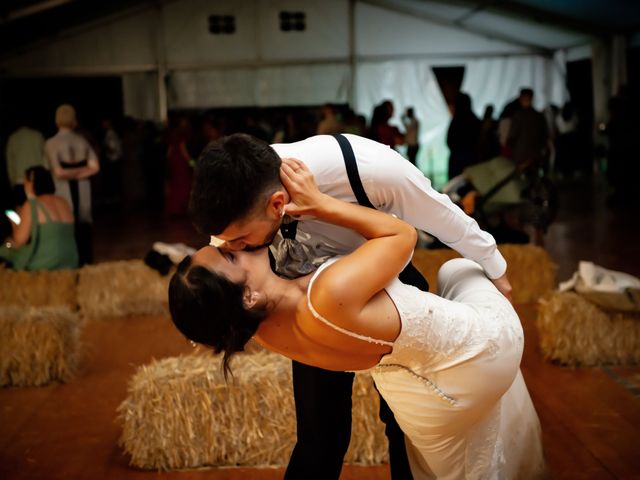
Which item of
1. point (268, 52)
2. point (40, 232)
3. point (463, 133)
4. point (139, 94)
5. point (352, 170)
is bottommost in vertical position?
point (40, 232)

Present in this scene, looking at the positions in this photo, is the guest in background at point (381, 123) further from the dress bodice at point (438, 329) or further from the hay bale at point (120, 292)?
the dress bodice at point (438, 329)

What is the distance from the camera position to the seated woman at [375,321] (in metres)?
1.68

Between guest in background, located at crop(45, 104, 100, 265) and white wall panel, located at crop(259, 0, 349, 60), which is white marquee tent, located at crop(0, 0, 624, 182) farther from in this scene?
guest in background, located at crop(45, 104, 100, 265)

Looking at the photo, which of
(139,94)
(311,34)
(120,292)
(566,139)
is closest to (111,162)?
(139,94)

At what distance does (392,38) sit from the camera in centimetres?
1482

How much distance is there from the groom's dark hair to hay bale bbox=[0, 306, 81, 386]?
2663 mm

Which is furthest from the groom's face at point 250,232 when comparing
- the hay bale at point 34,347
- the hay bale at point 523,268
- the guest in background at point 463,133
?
the guest in background at point 463,133

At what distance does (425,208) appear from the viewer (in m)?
1.89

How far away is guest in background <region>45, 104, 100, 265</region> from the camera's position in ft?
20.0

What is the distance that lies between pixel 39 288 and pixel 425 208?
154 inches

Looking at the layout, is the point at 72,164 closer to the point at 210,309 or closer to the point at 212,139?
the point at 212,139

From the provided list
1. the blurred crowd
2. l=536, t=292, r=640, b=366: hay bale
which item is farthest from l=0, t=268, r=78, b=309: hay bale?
l=536, t=292, r=640, b=366: hay bale

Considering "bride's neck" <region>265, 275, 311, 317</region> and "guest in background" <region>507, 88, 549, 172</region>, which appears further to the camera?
"guest in background" <region>507, 88, 549, 172</region>

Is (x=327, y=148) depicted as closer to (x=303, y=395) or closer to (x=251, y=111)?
(x=303, y=395)
